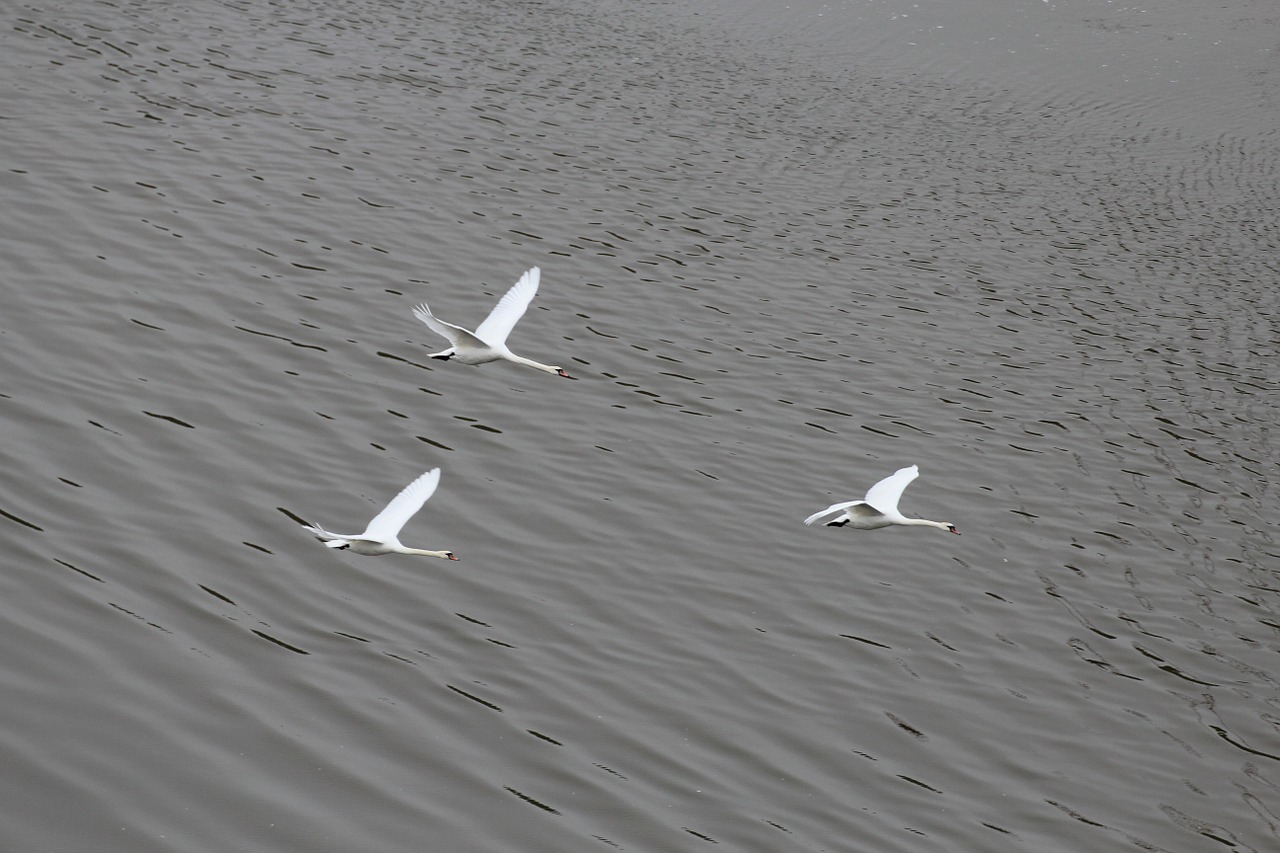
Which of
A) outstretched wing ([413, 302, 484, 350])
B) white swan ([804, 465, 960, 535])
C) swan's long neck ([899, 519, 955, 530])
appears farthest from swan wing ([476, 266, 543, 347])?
swan's long neck ([899, 519, 955, 530])

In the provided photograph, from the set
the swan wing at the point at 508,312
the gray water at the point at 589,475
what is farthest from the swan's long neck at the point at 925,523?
the swan wing at the point at 508,312

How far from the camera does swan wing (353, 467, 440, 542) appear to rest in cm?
881

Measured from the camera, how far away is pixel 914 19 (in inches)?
1351

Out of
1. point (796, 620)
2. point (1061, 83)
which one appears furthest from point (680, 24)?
point (796, 620)

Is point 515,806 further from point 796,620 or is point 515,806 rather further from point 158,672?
point 796,620

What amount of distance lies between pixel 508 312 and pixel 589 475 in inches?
58.2

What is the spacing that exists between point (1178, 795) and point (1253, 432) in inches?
300

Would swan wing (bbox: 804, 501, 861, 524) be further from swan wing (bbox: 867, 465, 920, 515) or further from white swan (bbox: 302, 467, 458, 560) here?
white swan (bbox: 302, 467, 458, 560)

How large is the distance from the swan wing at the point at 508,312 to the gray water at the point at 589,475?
3.17ft

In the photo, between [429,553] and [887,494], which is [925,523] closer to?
[887,494]

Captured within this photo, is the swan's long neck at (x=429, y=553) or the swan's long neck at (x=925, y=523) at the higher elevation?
the swan's long neck at (x=429, y=553)

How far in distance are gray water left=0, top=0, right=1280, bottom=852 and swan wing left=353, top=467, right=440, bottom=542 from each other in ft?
1.56

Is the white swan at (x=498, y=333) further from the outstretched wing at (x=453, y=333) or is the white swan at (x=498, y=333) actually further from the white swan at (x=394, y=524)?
the white swan at (x=394, y=524)

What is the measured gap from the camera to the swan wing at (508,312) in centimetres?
1129
